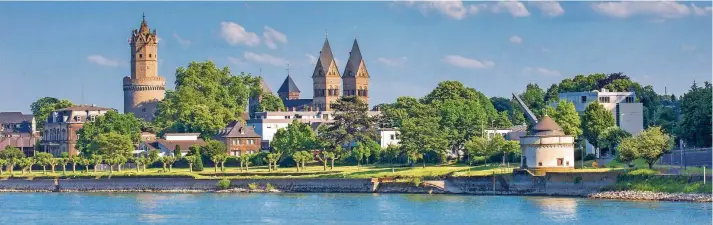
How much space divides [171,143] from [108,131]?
18.3ft

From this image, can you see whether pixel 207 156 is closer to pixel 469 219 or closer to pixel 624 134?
pixel 624 134

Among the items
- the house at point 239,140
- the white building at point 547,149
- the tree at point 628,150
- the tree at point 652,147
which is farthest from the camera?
the house at point 239,140

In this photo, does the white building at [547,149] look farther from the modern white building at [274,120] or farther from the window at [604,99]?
the modern white building at [274,120]

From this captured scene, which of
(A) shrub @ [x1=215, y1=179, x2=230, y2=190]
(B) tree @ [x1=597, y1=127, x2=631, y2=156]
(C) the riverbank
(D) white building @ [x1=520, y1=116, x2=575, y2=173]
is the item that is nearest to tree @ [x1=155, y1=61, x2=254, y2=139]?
(C) the riverbank

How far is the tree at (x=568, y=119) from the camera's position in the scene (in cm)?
9625

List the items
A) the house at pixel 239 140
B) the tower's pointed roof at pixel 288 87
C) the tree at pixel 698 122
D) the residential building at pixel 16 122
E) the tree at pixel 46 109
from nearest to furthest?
the tree at pixel 698 122
the house at pixel 239 140
the tree at pixel 46 109
the residential building at pixel 16 122
the tower's pointed roof at pixel 288 87

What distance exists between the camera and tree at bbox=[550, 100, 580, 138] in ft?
316

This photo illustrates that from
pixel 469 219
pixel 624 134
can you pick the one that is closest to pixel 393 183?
pixel 624 134

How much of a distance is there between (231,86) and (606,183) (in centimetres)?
8544

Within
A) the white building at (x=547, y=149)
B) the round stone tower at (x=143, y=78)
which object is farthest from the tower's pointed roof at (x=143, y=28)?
the white building at (x=547, y=149)

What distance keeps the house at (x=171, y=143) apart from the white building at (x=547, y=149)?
4272cm

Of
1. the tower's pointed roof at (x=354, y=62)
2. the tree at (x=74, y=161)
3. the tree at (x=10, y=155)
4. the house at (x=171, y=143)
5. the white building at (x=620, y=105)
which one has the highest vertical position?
the tower's pointed roof at (x=354, y=62)

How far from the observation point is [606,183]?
261 ft

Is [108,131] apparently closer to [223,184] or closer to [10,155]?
[10,155]
